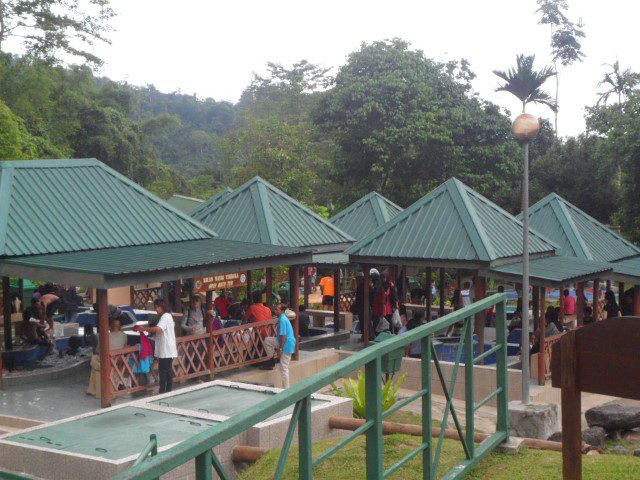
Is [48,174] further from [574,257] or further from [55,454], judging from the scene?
[574,257]

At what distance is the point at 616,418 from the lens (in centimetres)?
1094

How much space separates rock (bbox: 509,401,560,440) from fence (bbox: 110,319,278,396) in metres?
5.79

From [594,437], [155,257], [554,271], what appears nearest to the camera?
[594,437]

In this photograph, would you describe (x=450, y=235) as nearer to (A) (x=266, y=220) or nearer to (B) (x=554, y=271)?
(B) (x=554, y=271)

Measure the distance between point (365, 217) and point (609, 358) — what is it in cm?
1825

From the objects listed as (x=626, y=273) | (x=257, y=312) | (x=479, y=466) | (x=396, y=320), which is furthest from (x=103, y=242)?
(x=626, y=273)

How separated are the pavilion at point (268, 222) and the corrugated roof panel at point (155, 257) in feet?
3.63

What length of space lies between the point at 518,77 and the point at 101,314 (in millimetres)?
7968

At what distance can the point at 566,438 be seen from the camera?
5.05 meters

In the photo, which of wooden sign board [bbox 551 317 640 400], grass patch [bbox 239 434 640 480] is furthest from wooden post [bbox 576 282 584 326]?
wooden sign board [bbox 551 317 640 400]

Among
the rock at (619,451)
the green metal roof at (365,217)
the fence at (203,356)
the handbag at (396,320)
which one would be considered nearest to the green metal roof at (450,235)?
the handbag at (396,320)

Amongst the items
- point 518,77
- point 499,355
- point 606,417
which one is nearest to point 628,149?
point 518,77

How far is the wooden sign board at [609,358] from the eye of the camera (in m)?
4.55

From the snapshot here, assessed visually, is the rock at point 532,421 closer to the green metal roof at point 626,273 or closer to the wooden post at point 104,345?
the wooden post at point 104,345
